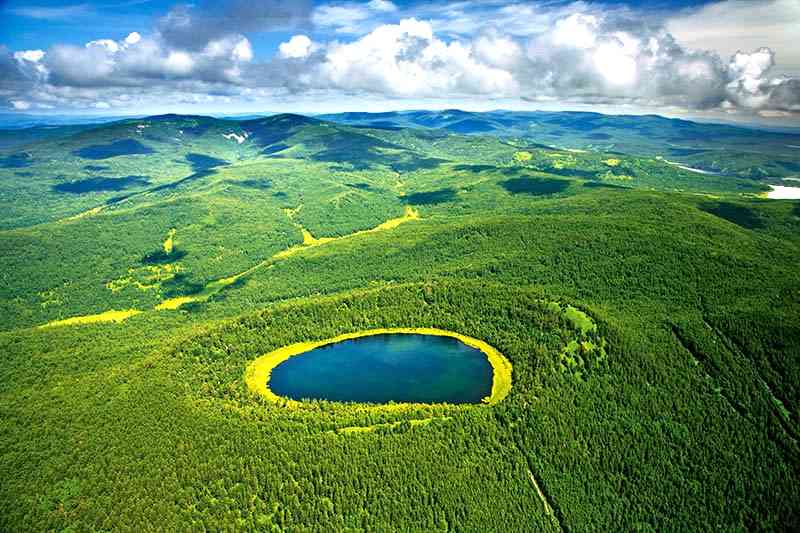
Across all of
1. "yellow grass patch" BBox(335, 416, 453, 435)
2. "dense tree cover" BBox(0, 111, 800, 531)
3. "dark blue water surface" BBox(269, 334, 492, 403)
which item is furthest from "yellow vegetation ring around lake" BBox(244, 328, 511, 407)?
"yellow grass patch" BBox(335, 416, 453, 435)

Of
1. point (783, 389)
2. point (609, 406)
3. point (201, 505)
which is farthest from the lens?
point (783, 389)

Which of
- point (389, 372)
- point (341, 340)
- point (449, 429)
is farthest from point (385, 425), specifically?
point (341, 340)

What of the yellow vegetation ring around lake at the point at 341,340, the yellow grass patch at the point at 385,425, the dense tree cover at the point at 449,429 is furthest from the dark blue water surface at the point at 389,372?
the yellow grass patch at the point at 385,425

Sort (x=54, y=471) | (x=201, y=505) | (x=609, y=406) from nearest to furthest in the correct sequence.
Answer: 1. (x=201, y=505)
2. (x=54, y=471)
3. (x=609, y=406)

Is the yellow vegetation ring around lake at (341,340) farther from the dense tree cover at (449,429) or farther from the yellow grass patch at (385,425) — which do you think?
the yellow grass patch at (385,425)

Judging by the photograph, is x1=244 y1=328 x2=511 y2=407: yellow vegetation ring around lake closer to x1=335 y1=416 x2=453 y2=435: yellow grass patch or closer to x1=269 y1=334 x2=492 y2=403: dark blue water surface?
x1=269 y1=334 x2=492 y2=403: dark blue water surface

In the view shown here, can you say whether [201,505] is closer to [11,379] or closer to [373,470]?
[373,470]

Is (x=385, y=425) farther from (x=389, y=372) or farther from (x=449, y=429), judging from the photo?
(x=389, y=372)

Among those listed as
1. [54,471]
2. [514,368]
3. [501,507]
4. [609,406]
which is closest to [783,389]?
[609,406]
